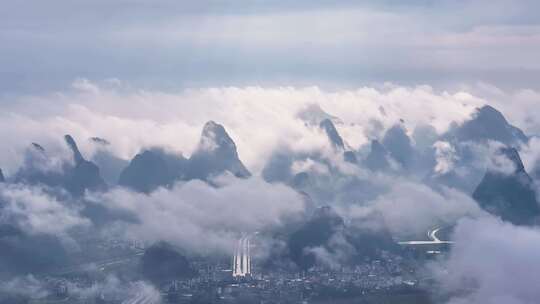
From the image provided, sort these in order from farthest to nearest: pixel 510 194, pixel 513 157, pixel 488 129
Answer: pixel 488 129, pixel 513 157, pixel 510 194

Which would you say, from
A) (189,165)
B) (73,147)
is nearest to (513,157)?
(189,165)

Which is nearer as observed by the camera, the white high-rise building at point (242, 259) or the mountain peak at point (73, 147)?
the white high-rise building at point (242, 259)

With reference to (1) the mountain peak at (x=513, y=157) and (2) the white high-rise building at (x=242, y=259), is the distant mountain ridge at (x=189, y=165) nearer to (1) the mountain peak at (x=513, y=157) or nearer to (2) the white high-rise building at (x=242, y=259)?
(2) the white high-rise building at (x=242, y=259)

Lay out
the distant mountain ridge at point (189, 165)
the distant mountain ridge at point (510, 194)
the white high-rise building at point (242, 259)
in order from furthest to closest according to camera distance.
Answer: the distant mountain ridge at point (189, 165) → the distant mountain ridge at point (510, 194) → the white high-rise building at point (242, 259)

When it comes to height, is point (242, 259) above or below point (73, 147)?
below

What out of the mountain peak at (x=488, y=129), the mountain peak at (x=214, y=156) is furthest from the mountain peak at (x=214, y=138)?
the mountain peak at (x=488, y=129)

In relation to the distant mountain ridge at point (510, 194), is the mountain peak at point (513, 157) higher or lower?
higher

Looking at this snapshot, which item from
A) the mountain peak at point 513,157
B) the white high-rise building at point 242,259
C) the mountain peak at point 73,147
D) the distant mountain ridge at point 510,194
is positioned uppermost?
the mountain peak at point 73,147

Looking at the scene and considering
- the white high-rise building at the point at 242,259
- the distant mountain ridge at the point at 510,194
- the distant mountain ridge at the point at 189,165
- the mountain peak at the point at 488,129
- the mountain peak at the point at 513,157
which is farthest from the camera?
the mountain peak at the point at 488,129

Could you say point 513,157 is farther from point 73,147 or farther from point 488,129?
point 73,147

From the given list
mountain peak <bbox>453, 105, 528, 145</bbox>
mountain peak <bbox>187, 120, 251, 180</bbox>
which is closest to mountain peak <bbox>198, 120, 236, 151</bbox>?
mountain peak <bbox>187, 120, 251, 180</bbox>

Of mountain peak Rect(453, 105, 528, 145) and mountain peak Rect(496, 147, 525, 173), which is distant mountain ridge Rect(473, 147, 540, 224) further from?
mountain peak Rect(453, 105, 528, 145)
